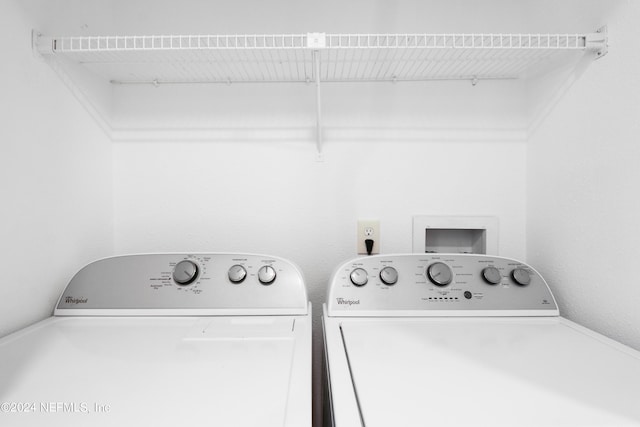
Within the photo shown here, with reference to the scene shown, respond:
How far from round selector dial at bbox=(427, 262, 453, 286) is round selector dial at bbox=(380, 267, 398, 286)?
0.10 meters

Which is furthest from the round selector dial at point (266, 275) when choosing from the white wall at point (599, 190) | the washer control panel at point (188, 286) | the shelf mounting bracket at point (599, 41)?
the shelf mounting bracket at point (599, 41)

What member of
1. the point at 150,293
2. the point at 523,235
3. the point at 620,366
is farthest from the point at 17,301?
the point at 523,235

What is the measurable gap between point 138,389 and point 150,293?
1.36 feet

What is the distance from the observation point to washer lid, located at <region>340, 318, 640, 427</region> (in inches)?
17.8

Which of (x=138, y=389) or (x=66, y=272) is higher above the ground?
(x=66, y=272)

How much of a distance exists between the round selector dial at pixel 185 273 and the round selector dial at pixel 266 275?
0.19 meters

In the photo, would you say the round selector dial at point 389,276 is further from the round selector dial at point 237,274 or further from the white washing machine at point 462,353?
the round selector dial at point 237,274

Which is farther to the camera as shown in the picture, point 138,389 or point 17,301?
point 17,301

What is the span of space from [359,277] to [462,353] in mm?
326

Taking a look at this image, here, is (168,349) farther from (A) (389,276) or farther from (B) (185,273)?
(A) (389,276)

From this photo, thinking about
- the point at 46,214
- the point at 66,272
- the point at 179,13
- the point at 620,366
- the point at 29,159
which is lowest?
the point at 620,366

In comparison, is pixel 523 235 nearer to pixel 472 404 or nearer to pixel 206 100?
pixel 472 404

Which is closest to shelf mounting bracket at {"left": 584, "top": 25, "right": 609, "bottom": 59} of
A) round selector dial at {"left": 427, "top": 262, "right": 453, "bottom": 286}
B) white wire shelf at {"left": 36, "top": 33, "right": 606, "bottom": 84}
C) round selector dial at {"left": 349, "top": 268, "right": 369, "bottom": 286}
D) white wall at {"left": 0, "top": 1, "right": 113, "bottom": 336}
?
white wire shelf at {"left": 36, "top": 33, "right": 606, "bottom": 84}

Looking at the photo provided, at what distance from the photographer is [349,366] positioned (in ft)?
1.97
